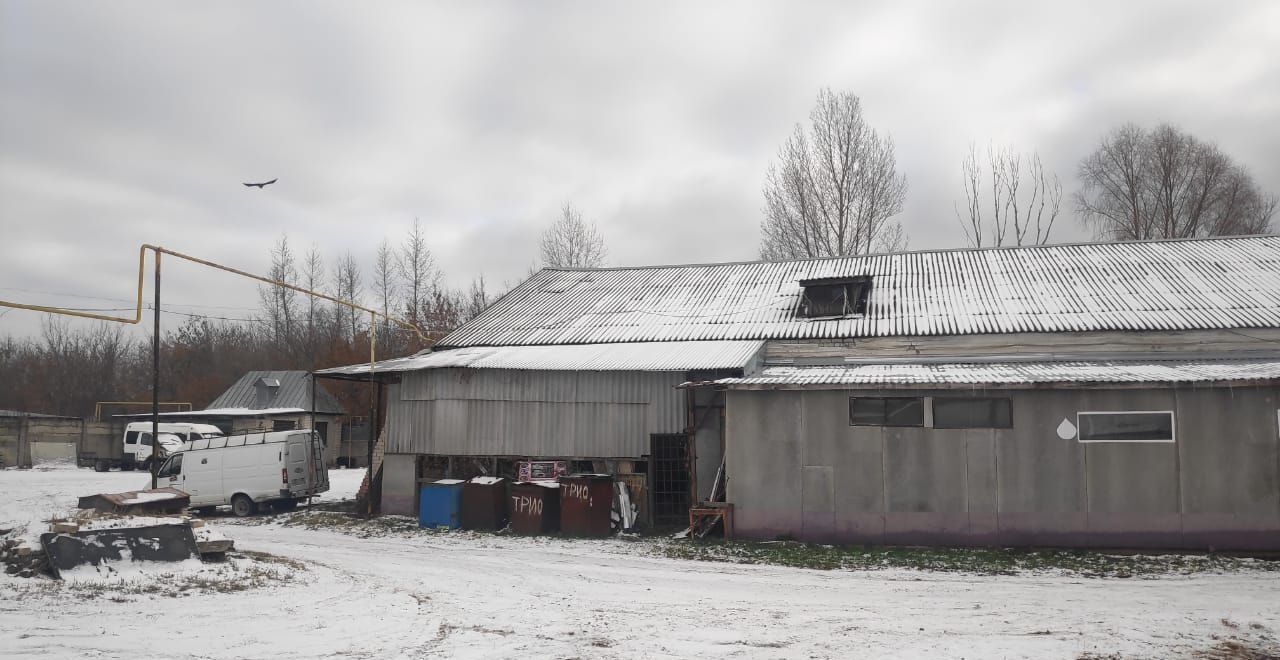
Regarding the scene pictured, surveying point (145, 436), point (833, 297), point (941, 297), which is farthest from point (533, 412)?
point (145, 436)

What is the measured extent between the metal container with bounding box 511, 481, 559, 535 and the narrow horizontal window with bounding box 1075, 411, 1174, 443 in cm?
992

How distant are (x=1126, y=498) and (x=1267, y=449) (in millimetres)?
2279

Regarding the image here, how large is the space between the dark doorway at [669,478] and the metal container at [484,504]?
318cm

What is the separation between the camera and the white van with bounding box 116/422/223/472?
34.3m

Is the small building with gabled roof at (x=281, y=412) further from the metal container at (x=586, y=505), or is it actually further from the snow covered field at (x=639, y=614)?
the snow covered field at (x=639, y=614)

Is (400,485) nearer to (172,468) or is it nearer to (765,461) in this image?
(172,468)

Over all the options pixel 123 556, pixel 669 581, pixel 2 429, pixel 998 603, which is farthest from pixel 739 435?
pixel 2 429

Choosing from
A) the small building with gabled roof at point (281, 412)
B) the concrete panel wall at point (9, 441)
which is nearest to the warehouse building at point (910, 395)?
the small building with gabled roof at point (281, 412)

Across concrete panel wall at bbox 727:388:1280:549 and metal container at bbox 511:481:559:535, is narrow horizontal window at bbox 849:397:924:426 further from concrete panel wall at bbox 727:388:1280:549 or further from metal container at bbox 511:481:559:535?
metal container at bbox 511:481:559:535

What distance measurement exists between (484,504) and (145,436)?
2624 cm

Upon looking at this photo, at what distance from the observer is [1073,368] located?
15.6 metres

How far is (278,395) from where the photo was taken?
4050 cm

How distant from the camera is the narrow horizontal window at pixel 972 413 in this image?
14.2 m

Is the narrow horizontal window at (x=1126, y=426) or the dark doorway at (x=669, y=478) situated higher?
the narrow horizontal window at (x=1126, y=426)
